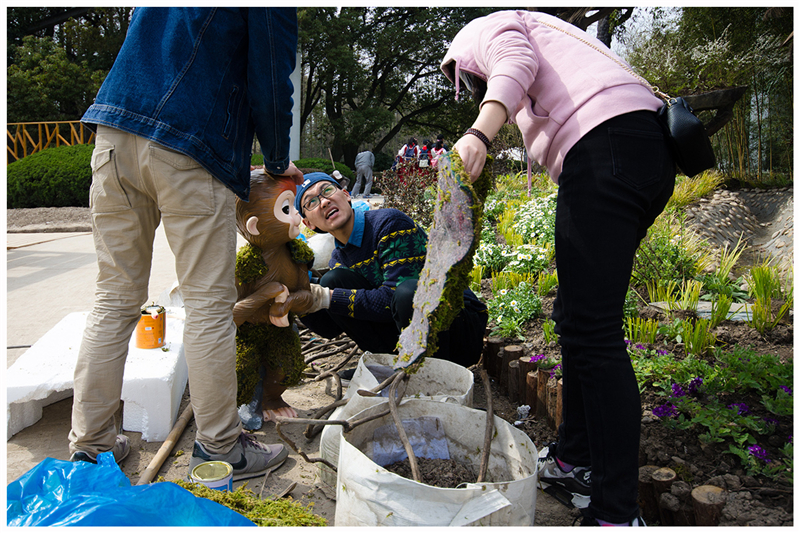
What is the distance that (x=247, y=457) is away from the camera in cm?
199

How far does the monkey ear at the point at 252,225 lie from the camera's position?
2193 millimetres

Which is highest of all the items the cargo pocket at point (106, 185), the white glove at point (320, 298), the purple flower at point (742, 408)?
the cargo pocket at point (106, 185)

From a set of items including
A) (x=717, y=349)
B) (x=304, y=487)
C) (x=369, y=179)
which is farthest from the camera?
(x=369, y=179)

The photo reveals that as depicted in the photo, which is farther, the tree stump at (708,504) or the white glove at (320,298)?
the white glove at (320,298)

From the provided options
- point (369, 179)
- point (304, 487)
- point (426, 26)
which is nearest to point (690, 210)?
point (304, 487)

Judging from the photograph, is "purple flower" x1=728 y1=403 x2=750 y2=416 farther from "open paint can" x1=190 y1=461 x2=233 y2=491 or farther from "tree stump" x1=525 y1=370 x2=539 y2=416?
"open paint can" x1=190 y1=461 x2=233 y2=491

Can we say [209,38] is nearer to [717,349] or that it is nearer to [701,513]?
[701,513]

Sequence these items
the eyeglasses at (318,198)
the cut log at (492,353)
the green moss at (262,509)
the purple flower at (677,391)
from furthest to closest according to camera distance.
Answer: the cut log at (492,353) < the eyeglasses at (318,198) < the purple flower at (677,391) < the green moss at (262,509)

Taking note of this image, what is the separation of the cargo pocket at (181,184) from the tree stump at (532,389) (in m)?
1.64

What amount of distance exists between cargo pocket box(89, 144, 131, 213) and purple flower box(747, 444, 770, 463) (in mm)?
2322

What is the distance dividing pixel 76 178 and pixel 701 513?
1177cm

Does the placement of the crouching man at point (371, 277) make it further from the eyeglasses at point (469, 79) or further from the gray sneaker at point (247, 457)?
the eyeglasses at point (469, 79)

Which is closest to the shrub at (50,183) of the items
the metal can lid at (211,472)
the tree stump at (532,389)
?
the metal can lid at (211,472)

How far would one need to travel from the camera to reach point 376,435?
1.79 meters
